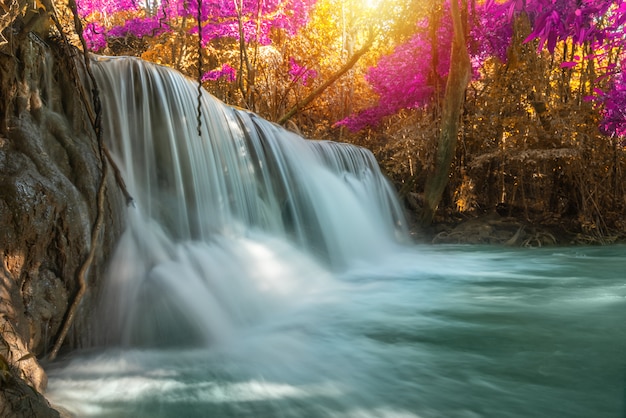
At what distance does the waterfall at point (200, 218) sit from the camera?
2.95m

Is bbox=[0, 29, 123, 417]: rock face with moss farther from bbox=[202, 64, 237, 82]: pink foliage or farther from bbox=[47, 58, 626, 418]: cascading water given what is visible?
bbox=[202, 64, 237, 82]: pink foliage

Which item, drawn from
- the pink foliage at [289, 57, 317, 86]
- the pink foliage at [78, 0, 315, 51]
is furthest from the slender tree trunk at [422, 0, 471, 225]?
the pink foliage at [289, 57, 317, 86]

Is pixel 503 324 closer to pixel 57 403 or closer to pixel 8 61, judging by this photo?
pixel 57 403

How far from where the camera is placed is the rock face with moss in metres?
2.10

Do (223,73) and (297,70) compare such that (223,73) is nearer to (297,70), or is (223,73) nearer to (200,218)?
(297,70)

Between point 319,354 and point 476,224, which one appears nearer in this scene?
point 319,354

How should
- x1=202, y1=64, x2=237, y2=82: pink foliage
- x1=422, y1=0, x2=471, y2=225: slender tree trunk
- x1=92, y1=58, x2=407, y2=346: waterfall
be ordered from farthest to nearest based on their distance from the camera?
x1=202, y1=64, x2=237, y2=82: pink foliage → x1=422, y1=0, x2=471, y2=225: slender tree trunk → x1=92, y1=58, x2=407, y2=346: waterfall

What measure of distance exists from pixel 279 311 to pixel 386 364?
4.73 ft

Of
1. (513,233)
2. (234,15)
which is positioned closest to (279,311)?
(513,233)

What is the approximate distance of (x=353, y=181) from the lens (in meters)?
8.63

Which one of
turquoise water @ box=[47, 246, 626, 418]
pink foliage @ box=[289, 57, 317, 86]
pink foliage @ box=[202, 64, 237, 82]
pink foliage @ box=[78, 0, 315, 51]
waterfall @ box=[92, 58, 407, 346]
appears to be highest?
pink foliage @ box=[78, 0, 315, 51]

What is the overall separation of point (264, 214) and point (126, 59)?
2.24 m

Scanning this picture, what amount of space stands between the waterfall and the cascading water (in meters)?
0.02

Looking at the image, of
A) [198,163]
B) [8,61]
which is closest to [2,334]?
[8,61]
